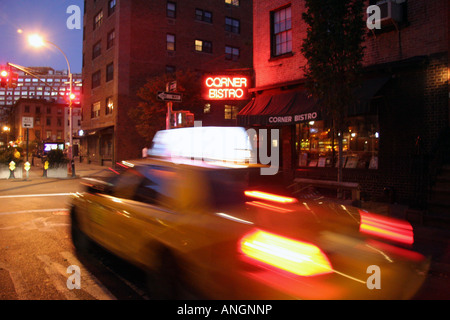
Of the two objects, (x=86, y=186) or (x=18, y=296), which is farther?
(x=86, y=186)

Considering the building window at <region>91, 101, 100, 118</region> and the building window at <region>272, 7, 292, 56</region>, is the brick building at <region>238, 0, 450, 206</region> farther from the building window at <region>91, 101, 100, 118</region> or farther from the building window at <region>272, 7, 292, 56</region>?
the building window at <region>91, 101, 100, 118</region>

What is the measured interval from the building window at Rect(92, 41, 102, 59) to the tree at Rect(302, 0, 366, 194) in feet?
91.4

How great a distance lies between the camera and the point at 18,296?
151 inches

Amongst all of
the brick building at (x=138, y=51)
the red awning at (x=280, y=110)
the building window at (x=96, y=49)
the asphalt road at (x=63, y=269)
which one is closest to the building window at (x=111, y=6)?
the brick building at (x=138, y=51)

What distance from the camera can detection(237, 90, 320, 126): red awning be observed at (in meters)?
10.6

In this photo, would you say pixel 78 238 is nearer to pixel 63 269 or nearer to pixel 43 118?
pixel 63 269

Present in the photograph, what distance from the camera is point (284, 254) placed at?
2.92 metres

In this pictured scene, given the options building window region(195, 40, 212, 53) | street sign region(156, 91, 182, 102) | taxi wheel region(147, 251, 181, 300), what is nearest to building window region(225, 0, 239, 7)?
building window region(195, 40, 212, 53)

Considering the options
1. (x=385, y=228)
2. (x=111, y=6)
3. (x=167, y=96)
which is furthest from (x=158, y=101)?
(x=385, y=228)

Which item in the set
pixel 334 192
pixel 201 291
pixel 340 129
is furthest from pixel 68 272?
pixel 334 192

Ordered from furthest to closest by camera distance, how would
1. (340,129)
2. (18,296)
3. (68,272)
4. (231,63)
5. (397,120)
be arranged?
(231,63) < (397,120) < (340,129) < (68,272) < (18,296)

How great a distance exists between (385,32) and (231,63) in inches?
925

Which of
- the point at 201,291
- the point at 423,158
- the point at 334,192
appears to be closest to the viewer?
the point at 201,291
